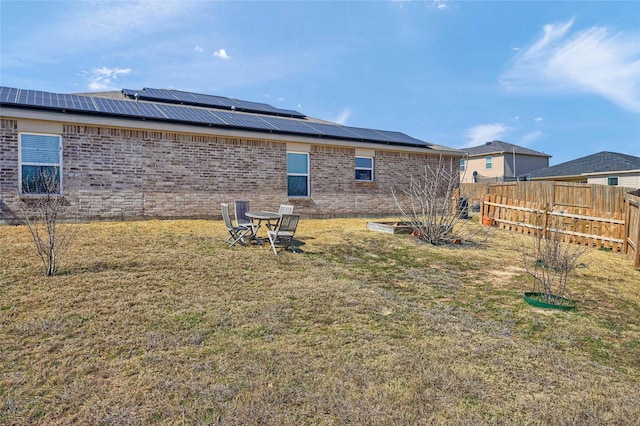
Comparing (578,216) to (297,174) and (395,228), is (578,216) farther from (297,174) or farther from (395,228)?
(297,174)

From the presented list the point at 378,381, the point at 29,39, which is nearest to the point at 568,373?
the point at 378,381

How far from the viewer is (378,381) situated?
3125mm

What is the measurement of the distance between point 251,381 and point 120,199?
1017cm

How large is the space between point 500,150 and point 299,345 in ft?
125

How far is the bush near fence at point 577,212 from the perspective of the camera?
373 inches

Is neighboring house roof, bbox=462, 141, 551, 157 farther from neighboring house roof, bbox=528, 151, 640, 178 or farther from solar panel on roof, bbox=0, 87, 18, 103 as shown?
solar panel on roof, bbox=0, 87, 18, 103

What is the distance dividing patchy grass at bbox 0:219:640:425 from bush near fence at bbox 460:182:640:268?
3.12m

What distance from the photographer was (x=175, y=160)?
1209cm

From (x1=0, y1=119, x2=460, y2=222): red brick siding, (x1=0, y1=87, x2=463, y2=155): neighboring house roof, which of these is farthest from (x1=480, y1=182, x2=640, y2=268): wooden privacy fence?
(x1=0, y1=119, x2=460, y2=222): red brick siding

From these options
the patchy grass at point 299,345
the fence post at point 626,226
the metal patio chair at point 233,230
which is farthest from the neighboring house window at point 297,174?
the fence post at point 626,226

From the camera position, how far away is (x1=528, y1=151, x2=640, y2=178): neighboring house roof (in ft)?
83.6

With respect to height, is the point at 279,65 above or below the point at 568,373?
above

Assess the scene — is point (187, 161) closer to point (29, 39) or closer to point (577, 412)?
point (29, 39)

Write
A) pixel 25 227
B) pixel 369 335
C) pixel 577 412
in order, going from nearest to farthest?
pixel 577 412
pixel 369 335
pixel 25 227
